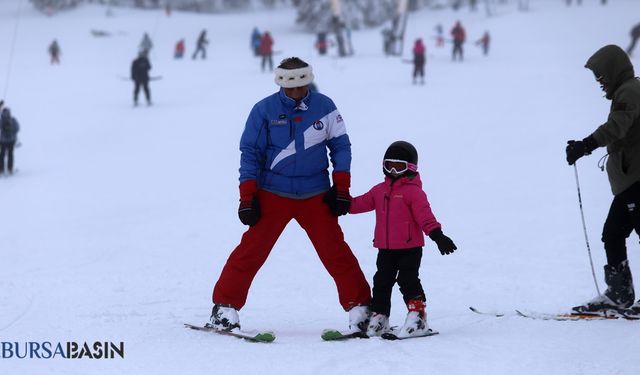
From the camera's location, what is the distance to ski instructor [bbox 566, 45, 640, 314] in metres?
5.07

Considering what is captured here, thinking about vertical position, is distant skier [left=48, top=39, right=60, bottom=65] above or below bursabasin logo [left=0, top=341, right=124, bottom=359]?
below

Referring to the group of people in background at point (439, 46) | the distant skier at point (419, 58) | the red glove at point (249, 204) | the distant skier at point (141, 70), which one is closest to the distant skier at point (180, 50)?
the group of people in background at point (439, 46)

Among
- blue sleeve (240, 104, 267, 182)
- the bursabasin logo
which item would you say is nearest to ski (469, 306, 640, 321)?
blue sleeve (240, 104, 267, 182)

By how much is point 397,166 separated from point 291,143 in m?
0.64

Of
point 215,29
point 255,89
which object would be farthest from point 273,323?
point 215,29

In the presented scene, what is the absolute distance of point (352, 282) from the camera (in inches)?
209

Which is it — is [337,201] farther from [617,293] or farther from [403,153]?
[617,293]

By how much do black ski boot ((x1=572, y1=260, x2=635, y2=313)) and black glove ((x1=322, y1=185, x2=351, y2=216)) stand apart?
1.71 metres

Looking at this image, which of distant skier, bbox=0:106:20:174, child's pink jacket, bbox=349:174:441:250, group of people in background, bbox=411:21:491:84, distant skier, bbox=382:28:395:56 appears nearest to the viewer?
child's pink jacket, bbox=349:174:441:250

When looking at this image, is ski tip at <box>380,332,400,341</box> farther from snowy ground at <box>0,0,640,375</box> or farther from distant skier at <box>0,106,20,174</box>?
distant skier at <box>0,106,20,174</box>

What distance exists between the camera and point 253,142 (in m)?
5.21

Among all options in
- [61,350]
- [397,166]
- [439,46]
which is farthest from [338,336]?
[439,46]

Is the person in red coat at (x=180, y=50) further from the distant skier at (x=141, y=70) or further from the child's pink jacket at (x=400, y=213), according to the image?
the child's pink jacket at (x=400, y=213)

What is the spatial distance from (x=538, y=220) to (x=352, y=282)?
220 inches
